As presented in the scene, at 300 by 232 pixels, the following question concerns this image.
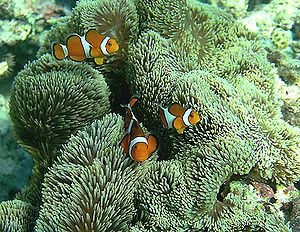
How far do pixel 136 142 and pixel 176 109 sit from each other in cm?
41

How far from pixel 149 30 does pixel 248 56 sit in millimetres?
901

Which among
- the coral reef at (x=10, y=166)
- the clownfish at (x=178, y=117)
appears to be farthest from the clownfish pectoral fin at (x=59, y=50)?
the coral reef at (x=10, y=166)

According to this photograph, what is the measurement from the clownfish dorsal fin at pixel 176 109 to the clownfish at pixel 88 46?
0.59m

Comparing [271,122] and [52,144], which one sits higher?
[271,122]

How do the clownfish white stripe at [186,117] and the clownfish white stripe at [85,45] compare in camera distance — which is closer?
the clownfish white stripe at [186,117]

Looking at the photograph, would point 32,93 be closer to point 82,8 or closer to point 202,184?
point 82,8

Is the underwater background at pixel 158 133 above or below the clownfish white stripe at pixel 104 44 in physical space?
below

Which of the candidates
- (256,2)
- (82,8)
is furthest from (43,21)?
(256,2)

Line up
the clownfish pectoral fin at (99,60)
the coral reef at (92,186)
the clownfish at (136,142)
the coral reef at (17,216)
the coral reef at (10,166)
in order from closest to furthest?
the coral reef at (92,186) < the clownfish at (136,142) < the coral reef at (17,216) < the clownfish pectoral fin at (99,60) < the coral reef at (10,166)

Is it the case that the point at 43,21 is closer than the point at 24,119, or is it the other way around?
the point at 24,119

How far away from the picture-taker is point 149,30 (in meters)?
2.64

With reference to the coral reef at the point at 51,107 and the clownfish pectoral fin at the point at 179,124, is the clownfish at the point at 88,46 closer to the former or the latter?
the coral reef at the point at 51,107

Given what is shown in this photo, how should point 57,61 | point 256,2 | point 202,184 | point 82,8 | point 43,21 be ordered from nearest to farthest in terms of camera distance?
1. point 202,184
2. point 57,61
3. point 82,8
4. point 43,21
5. point 256,2

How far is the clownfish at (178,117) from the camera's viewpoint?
6.76ft
